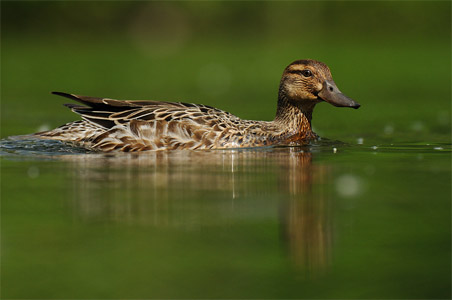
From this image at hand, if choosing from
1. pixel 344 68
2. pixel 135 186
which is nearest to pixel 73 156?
pixel 135 186

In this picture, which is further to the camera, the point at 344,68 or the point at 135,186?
the point at 344,68

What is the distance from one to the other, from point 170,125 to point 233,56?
66.4 ft

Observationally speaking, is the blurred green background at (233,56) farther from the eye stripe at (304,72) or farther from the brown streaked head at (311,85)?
the eye stripe at (304,72)

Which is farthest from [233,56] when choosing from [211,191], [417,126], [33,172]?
[211,191]

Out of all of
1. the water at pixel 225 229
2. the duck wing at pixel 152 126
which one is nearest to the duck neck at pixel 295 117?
the duck wing at pixel 152 126

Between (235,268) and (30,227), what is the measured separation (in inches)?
71.1

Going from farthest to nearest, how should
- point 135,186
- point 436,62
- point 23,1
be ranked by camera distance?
point 23,1, point 436,62, point 135,186

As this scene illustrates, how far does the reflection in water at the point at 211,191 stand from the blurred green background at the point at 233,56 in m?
3.28

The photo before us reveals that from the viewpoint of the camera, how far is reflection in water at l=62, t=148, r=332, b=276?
6.73 metres

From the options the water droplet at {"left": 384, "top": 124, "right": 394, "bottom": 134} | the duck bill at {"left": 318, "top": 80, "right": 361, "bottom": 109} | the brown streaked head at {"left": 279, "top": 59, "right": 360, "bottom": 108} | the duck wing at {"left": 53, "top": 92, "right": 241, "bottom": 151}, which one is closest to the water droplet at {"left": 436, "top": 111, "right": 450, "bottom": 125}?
the water droplet at {"left": 384, "top": 124, "right": 394, "bottom": 134}

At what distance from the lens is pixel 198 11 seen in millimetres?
39469

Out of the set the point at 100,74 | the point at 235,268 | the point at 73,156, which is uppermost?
the point at 100,74

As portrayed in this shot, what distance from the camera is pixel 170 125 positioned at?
10680 millimetres

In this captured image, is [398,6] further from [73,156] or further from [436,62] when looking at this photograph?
[73,156]
